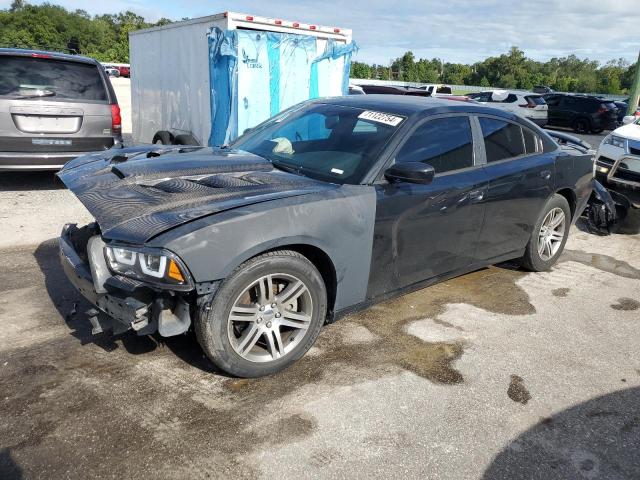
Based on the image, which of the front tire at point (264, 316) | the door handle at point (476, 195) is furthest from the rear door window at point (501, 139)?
the front tire at point (264, 316)

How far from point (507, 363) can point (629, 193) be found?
222 inches

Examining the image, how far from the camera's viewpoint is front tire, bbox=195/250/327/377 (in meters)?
2.86

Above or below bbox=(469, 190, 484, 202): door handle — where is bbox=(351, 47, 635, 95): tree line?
above

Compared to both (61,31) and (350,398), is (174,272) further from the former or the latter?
(61,31)

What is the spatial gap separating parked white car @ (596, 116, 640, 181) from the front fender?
609 cm

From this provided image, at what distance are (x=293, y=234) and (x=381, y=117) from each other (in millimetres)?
1366

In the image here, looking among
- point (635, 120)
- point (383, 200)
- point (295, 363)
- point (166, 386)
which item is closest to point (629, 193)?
point (635, 120)

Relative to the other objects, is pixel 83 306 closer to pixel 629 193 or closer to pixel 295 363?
pixel 295 363

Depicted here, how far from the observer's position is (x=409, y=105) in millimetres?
4082

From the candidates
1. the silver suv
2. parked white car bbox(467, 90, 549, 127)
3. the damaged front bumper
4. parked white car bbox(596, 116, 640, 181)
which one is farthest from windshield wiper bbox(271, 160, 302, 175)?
parked white car bbox(467, 90, 549, 127)

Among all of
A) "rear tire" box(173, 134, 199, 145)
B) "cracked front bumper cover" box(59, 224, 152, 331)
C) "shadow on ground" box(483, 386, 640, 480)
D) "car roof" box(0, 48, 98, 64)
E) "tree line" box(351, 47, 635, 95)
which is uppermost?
"tree line" box(351, 47, 635, 95)

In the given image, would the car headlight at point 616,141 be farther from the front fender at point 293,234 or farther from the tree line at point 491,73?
the tree line at point 491,73

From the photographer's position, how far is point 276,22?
8867 mm

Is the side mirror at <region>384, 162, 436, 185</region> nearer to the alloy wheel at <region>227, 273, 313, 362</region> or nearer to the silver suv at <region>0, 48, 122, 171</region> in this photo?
the alloy wheel at <region>227, 273, 313, 362</region>
